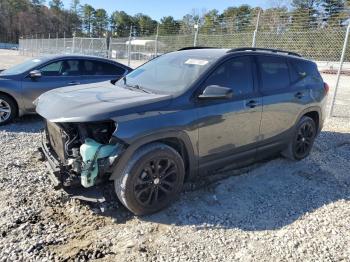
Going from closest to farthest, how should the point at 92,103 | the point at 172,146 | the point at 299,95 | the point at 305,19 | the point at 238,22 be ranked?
the point at 92,103
the point at 172,146
the point at 299,95
the point at 305,19
the point at 238,22

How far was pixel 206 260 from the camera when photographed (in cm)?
324

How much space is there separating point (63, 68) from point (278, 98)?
4759 mm

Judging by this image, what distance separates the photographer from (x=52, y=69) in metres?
7.68

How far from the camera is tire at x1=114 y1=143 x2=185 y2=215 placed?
3669 mm

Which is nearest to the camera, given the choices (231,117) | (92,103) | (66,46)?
(92,103)

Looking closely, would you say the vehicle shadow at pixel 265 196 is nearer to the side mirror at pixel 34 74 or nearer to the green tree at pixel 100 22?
the side mirror at pixel 34 74

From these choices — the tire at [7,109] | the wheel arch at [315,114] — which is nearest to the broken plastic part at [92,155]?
the wheel arch at [315,114]

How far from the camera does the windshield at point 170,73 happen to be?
4262mm

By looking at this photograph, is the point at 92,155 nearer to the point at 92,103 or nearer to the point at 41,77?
the point at 92,103

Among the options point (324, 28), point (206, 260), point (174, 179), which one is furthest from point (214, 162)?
point (324, 28)

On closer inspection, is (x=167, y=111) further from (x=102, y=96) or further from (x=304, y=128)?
(x=304, y=128)

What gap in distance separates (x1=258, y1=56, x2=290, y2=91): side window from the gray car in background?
410 cm

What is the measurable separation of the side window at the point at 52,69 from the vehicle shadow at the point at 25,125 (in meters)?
1.07

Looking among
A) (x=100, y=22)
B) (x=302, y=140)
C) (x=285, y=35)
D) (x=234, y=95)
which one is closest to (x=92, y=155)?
(x=234, y=95)
